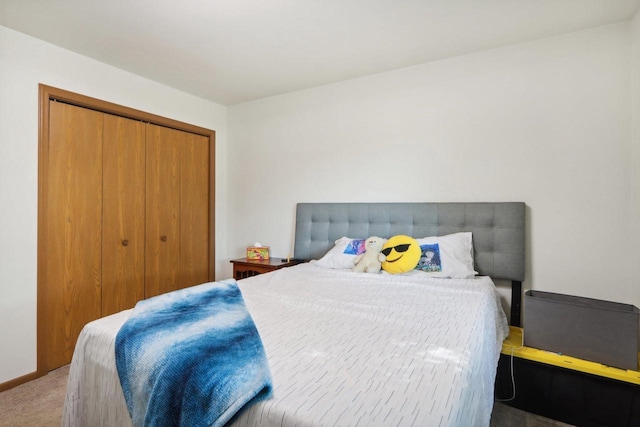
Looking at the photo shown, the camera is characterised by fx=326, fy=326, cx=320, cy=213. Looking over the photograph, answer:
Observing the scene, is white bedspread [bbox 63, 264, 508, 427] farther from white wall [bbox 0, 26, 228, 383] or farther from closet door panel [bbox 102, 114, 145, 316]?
closet door panel [bbox 102, 114, 145, 316]

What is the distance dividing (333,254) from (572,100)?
79.5 inches

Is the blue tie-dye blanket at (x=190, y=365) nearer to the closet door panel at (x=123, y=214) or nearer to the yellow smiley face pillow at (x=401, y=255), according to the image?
the yellow smiley face pillow at (x=401, y=255)

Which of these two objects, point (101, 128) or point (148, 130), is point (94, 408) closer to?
point (101, 128)

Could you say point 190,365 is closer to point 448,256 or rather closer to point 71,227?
point 448,256

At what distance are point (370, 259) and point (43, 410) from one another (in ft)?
7.46

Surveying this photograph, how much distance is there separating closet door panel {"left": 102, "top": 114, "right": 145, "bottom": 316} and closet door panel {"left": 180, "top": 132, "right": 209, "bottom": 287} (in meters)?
0.45

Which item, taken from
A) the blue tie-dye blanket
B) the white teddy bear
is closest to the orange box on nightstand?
the white teddy bear

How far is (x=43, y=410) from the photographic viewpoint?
197 centimetres

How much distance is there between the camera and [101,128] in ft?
9.04

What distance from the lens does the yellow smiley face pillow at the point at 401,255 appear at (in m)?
2.34

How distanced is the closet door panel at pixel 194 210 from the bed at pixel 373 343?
1.51 m

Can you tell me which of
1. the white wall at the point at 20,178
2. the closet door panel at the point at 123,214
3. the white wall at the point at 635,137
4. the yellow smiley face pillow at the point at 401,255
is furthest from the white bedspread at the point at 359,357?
the closet door panel at the point at 123,214

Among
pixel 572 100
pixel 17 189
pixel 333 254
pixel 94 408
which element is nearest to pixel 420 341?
pixel 94 408

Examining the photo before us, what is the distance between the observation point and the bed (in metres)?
0.85
